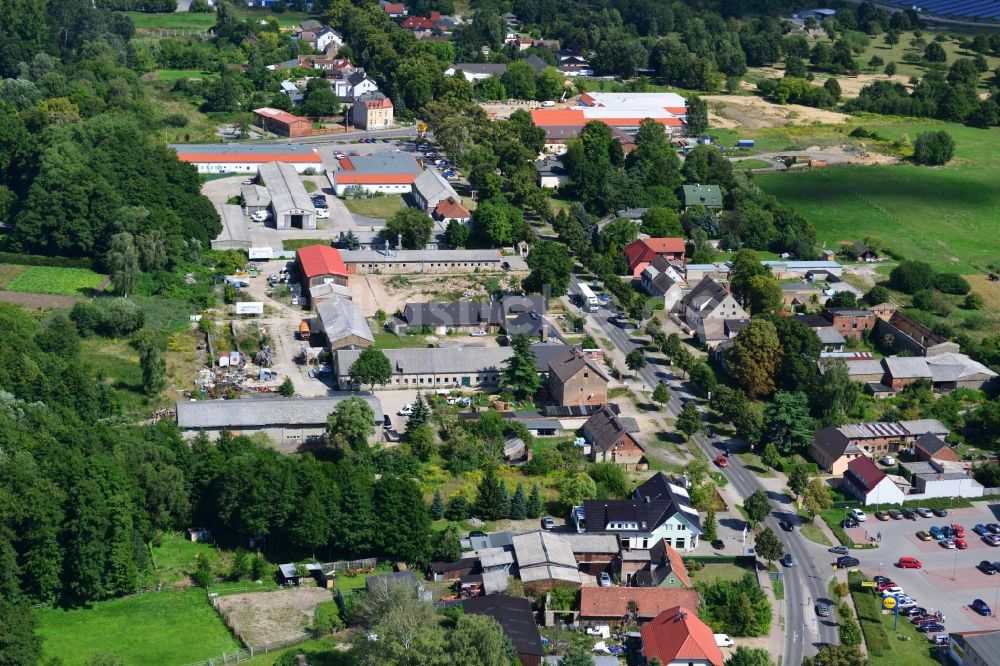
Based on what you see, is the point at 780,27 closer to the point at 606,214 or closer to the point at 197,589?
the point at 606,214

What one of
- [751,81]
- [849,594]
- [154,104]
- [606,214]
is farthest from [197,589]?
[751,81]

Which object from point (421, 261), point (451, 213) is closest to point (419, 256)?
point (421, 261)

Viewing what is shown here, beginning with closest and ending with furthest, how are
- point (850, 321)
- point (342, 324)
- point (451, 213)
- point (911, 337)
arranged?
point (342, 324), point (911, 337), point (850, 321), point (451, 213)

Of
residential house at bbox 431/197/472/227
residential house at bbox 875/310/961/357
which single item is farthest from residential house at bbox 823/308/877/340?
residential house at bbox 431/197/472/227

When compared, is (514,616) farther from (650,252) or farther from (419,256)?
(650,252)

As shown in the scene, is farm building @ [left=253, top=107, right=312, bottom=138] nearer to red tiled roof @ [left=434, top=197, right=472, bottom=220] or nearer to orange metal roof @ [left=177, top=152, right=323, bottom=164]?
orange metal roof @ [left=177, top=152, right=323, bottom=164]

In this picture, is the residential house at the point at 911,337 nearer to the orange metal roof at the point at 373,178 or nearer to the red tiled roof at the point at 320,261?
the red tiled roof at the point at 320,261
